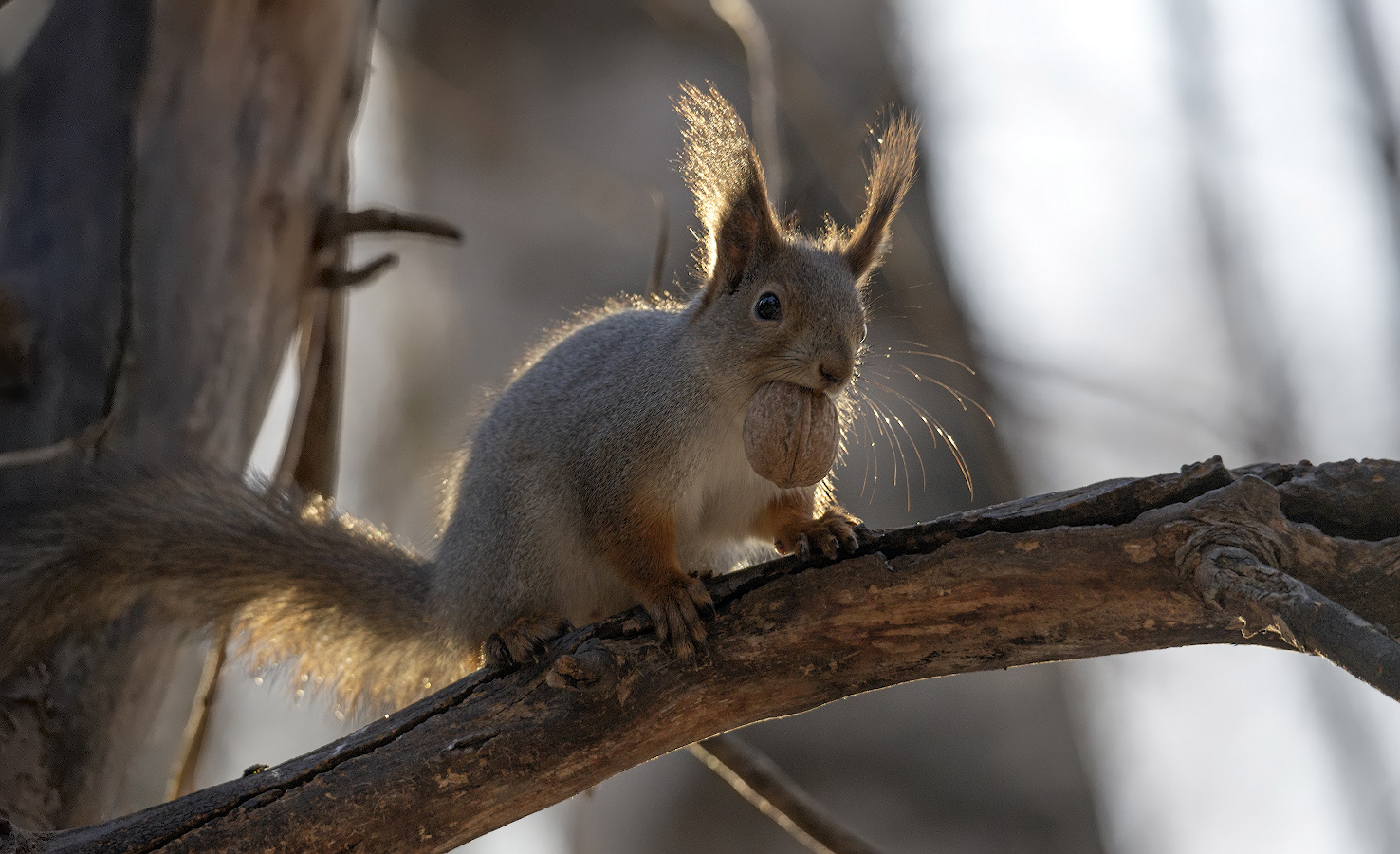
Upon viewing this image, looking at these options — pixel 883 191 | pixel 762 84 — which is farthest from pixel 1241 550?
pixel 762 84

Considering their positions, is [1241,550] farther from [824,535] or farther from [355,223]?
[355,223]

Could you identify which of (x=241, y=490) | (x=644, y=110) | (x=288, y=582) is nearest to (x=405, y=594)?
(x=288, y=582)

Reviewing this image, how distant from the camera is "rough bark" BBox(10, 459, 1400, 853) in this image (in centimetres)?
165

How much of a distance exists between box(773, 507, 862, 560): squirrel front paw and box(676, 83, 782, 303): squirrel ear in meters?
0.55

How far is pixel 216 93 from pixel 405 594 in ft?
4.11

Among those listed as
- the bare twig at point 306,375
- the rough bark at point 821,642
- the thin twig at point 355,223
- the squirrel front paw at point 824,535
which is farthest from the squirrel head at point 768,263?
the bare twig at point 306,375

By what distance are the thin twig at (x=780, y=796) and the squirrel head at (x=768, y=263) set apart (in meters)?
0.79

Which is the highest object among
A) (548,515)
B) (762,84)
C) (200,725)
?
(762,84)

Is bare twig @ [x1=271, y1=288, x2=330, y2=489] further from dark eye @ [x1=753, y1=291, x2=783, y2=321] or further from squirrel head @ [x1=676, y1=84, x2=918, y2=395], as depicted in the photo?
dark eye @ [x1=753, y1=291, x2=783, y2=321]

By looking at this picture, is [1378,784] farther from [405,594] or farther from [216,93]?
[216,93]

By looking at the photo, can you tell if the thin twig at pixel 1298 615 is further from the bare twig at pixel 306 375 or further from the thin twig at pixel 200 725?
the bare twig at pixel 306 375

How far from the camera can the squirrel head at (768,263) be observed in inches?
92.8

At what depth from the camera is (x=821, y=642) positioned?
1.88m

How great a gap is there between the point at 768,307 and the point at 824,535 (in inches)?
20.8
